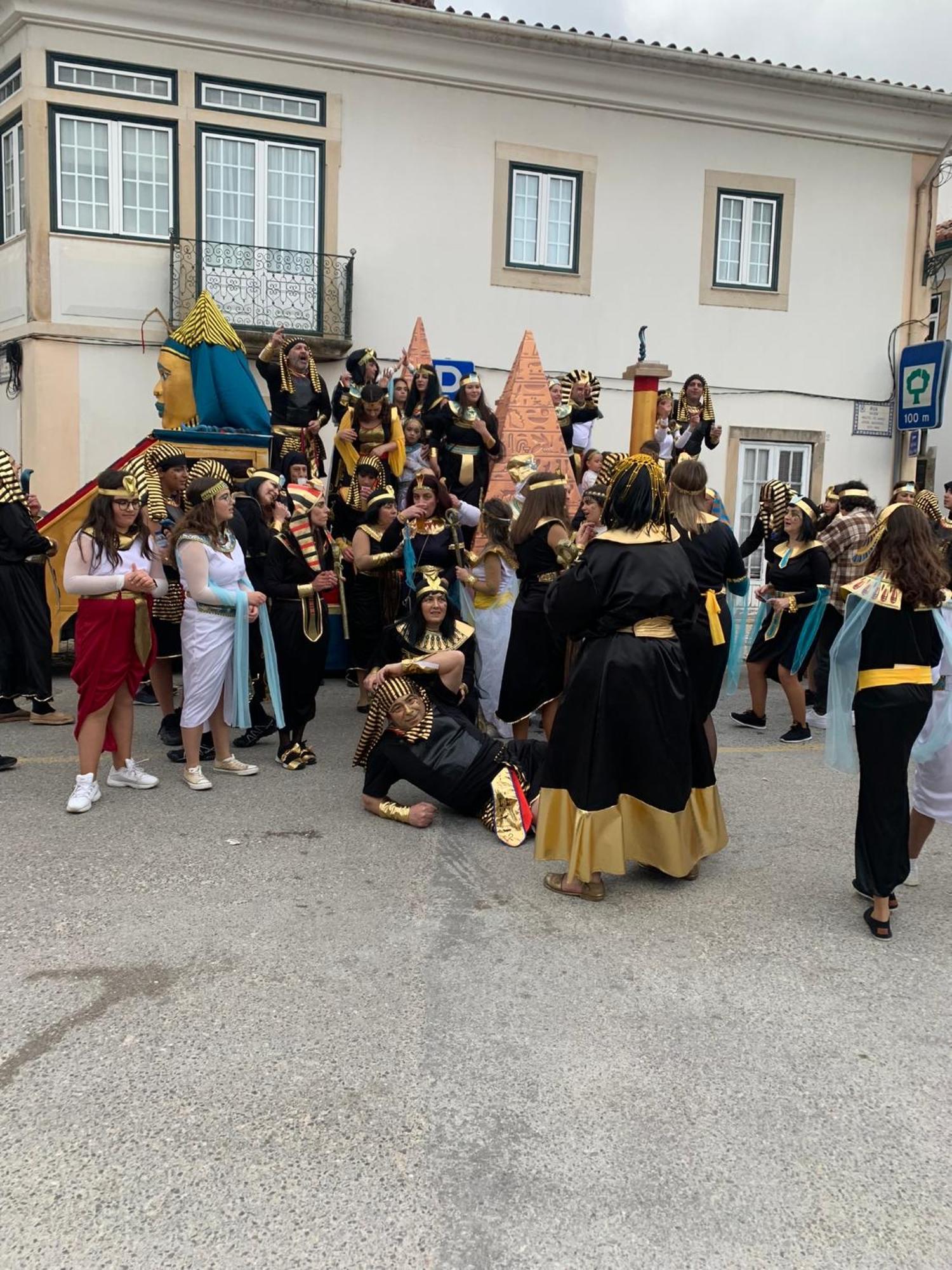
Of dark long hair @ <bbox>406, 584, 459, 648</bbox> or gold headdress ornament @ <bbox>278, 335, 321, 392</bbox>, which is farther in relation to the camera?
gold headdress ornament @ <bbox>278, 335, 321, 392</bbox>

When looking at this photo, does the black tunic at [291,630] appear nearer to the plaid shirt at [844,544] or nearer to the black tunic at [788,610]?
the black tunic at [788,610]

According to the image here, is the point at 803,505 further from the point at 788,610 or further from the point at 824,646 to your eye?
the point at 824,646

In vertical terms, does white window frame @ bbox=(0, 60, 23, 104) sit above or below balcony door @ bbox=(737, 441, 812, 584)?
above

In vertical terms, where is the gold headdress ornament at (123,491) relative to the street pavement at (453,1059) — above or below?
above

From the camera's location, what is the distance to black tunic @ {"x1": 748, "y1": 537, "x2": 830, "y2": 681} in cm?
762

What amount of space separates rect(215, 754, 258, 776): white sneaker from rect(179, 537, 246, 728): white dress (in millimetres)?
382

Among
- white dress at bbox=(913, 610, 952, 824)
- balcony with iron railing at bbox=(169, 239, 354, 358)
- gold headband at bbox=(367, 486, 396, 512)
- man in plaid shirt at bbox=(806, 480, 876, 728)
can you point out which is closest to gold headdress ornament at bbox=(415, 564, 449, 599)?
gold headband at bbox=(367, 486, 396, 512)

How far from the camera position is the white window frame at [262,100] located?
1273 centimetres

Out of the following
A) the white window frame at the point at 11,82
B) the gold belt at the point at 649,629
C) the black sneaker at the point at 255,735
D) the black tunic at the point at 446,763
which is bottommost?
the black sneaker at the point at 255,735

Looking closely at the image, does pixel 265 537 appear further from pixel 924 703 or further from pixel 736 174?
pixel 736 174

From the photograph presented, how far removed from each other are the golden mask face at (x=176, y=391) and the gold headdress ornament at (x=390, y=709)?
5.29 m

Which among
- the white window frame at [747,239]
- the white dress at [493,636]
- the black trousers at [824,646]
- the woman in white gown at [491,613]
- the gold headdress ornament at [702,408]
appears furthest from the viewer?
the white window frame at [747,239]

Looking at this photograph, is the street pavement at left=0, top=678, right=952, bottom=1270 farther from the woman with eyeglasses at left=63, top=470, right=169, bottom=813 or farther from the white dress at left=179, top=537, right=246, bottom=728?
the white dress at left=179, top=537, right=246, bottom=728

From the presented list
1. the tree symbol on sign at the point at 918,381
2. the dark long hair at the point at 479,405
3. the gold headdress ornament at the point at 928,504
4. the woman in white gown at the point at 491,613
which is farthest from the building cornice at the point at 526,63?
the woman in white gown at the point at 491,613
